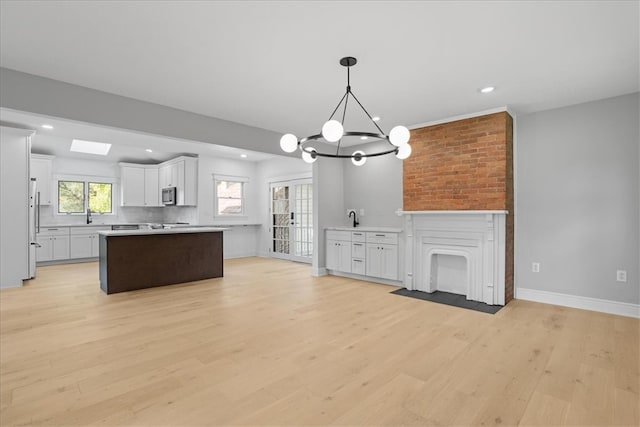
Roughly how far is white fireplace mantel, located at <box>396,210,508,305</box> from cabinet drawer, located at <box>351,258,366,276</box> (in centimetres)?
80

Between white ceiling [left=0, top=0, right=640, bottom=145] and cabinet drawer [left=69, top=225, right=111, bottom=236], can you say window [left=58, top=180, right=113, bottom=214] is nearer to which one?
cabinet drawer [left=69, top=225, right=111, bottom=236]

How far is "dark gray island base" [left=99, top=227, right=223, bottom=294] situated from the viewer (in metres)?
4.98

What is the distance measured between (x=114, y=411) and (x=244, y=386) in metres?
0.77

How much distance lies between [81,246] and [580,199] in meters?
9.66

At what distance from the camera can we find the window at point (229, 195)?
8586 mm

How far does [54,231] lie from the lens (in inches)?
293

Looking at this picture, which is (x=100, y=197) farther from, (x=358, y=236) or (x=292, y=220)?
(x=358, y=236)

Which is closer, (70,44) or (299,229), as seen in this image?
(70,44)

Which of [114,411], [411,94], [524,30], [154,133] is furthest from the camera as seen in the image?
[154,133]

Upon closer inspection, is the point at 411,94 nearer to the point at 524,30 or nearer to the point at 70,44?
the point at 524,30

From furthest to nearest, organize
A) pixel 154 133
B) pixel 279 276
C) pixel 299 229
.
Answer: pixel 299 229, pixel 279 276, pixel 154 133

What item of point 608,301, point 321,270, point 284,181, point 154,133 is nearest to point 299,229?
point 284,181

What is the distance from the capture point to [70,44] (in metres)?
2.72

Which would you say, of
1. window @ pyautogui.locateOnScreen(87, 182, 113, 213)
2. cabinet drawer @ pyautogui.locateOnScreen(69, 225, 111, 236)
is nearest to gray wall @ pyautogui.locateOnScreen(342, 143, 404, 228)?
cabinet drawer @ pyautogui.locateOnScreen(69, 225, 111, 236)
